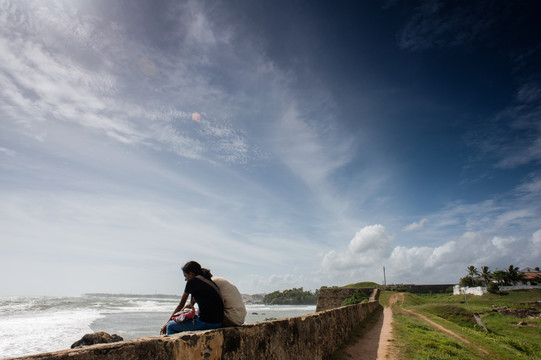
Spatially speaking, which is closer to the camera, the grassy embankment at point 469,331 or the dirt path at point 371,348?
the dirt path at point 371,348

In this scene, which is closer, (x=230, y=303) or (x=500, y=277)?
(x=230, y=303)

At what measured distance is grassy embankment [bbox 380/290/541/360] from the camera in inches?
405

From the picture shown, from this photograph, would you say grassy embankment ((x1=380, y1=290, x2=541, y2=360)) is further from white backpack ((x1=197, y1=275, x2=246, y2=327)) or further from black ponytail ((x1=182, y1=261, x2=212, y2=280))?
black ponytail ((x1=182, y1=261, x2=212, y2=280))

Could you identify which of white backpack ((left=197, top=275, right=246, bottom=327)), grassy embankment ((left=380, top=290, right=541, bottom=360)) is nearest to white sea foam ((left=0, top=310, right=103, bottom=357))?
white backpack ((left=197, top=275, right=246, bottom=327))

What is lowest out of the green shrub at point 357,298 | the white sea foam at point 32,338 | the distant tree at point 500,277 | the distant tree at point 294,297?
the distant tree at point 294,297

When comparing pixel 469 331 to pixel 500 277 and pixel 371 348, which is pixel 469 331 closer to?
pixel 371 348

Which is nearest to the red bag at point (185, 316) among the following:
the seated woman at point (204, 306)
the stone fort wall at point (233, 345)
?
the seated woman at point (204, 306)

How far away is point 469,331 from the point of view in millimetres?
18203

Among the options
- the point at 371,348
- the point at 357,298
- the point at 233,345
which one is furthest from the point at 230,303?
the point at 357,298

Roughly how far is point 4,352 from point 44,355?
2004 centimetres

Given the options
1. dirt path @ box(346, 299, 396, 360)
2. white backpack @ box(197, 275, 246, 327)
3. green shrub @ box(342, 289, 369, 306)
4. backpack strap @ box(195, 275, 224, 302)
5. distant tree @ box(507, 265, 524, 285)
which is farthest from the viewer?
distant tree @ box(507, 265, 524, 285)

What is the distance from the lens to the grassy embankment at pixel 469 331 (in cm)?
1028

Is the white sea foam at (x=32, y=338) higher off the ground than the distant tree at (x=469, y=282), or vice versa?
the distant tree at (x=469, y=282)

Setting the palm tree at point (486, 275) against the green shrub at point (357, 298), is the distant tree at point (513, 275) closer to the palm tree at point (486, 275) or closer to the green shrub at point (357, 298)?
the palm tree at point (486, 275)
